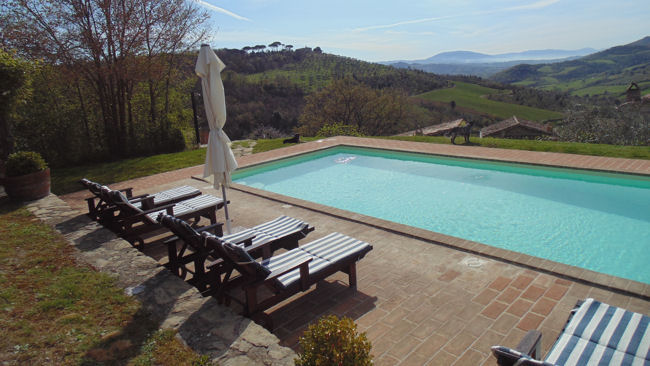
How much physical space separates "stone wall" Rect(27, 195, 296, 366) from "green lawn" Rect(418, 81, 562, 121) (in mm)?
48209

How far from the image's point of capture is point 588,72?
102 m

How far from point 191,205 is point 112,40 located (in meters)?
8.10

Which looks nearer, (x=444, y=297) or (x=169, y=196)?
(x=444, y=297)

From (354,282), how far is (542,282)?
1.90m

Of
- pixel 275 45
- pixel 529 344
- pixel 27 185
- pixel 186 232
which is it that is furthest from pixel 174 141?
pixel 275 45

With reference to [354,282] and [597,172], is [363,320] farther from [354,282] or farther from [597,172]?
[597,172]

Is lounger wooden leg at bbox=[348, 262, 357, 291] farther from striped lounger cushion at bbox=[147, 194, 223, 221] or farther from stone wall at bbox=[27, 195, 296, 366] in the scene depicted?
striped lounger cushion at bbox=[147, 194, 223, 221]

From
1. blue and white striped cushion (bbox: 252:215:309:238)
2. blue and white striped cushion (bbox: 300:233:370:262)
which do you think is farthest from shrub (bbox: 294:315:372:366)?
blue and white striped cushion (bbox: 252:215:309:238)

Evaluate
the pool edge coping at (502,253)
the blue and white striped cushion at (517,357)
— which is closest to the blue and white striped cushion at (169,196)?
the pool edge coping at (502,253)

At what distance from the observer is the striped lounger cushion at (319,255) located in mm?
3476

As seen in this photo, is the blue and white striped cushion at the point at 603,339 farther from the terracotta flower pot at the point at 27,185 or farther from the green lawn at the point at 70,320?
the terracotta flower pot at the point at 27,185

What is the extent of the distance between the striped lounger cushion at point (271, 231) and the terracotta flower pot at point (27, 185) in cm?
426

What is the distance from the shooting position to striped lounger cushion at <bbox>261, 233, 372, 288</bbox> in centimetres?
348

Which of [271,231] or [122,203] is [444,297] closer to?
[271,231]
